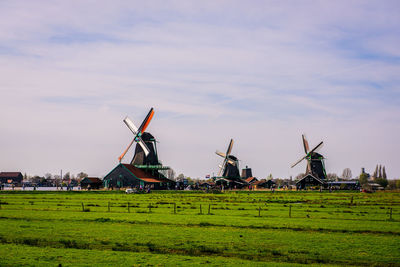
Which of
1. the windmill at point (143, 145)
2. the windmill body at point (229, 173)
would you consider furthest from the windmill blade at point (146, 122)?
the windmill body at point (229, 173)

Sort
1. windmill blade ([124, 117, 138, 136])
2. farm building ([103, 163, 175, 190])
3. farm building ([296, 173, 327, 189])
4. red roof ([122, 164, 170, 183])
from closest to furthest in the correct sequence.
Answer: farm building ([103, 163, 175, 190]) → red roof ([122, 164, 170, 183]) → windmill blade ([124, 117, 138, 136]) → farm building ([296, 173, 327, 189])

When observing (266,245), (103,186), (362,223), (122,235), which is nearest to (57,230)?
(122,235)

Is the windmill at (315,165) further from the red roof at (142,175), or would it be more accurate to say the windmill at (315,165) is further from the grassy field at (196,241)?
the grassy field at (196,241)

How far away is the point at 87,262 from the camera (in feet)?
70.2

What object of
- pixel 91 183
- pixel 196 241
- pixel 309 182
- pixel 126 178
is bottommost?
pixel 196 241

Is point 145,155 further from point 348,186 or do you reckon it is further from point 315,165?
point 348,186

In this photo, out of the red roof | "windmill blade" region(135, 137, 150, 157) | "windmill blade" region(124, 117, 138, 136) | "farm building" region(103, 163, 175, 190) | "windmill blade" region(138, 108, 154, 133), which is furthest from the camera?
"windmill blade" region(124, 117, 138, 136)

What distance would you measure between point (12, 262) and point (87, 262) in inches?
141

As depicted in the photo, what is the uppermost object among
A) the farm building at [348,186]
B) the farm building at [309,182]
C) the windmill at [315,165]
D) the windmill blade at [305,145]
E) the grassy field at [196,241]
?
the windmill blade at [305,145]

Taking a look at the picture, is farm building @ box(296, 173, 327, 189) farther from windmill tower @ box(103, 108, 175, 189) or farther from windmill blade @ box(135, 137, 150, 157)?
windmill blade @ box(135, 137, 150, 157)

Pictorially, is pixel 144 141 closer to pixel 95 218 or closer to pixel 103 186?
pixel 103 186

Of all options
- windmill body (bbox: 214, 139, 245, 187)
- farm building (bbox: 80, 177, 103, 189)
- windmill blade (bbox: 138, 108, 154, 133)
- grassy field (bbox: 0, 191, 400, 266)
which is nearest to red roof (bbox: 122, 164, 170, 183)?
farm building (bbox: 80, 177, 103, 189)

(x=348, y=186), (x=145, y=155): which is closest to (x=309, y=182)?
(x=348, y=186)

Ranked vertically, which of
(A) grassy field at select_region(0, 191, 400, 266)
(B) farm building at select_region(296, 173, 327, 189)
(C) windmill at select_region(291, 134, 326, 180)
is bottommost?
(A) grassy field at select_region(0, 191, 400, 266)
